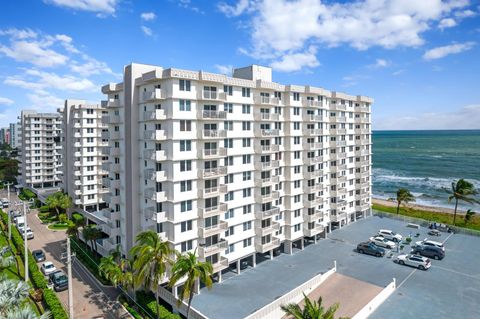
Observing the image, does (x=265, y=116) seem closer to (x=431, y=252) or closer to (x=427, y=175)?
(x=431, y=252)

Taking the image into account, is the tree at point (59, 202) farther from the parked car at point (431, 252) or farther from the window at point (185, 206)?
the parked car at point (431, 252)

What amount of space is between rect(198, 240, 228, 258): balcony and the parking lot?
4.85 m

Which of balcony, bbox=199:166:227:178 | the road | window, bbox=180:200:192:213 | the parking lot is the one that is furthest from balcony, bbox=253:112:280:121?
the road

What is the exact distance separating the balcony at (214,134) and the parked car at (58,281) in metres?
27.0

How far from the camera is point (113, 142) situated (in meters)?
46.5

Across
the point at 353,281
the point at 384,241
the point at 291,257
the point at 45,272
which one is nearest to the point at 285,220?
the point at 291,257

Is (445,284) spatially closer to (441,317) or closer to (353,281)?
(441,317)

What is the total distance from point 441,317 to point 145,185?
1462 inches

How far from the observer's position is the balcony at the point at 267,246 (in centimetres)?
4791

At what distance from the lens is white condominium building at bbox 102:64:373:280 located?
3809cm

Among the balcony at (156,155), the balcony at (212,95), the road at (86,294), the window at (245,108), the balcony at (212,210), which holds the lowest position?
the road at (86,294)

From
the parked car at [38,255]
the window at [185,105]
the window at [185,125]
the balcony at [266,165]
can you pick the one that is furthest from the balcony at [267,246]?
the parked car at [38,255]

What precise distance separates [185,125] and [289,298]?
23580 millimetres

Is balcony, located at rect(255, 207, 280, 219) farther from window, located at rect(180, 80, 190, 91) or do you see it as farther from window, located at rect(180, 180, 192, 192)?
window, located at rect(180, 80, 190, 91)
